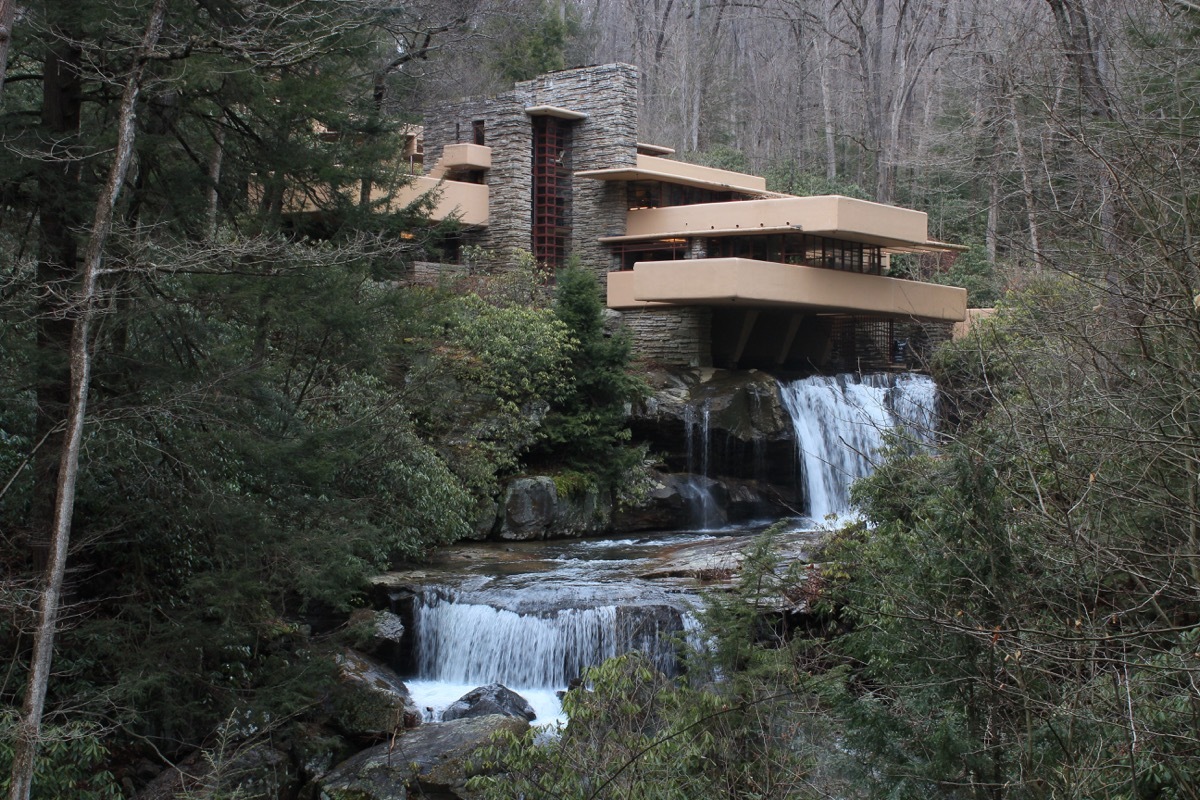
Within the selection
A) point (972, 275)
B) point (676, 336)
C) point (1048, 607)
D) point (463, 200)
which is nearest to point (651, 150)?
point (463, 200)

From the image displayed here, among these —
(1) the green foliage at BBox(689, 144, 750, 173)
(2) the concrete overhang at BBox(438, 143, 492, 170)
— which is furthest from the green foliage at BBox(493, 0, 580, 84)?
(2) the concrete overhang at BBox(438, 143, 492, 170)

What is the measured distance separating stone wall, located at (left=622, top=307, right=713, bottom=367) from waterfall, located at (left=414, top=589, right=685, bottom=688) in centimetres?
1174

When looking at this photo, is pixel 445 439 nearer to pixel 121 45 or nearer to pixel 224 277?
pixel 224 277

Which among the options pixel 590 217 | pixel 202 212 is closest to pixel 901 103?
pixel 590 217

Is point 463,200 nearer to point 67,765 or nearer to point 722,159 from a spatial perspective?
point 722,159

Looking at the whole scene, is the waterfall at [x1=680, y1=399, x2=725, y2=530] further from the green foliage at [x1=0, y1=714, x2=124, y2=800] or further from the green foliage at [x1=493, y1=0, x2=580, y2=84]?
the green foliage at [x1=493, y1=0, x2=580, y2=84]

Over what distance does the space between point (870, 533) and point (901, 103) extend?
28.8m

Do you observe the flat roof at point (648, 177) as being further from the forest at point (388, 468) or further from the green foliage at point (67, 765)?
the green foliage at point (67, 765)

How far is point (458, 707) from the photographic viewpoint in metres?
13.0

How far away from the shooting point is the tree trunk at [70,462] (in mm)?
8469

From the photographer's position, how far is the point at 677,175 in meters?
27.9

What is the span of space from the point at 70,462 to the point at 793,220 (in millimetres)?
17816

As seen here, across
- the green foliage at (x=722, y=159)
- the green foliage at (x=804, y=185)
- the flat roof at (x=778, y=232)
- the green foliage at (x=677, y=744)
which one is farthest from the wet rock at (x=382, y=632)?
the green foliage at (x=722, y=159)

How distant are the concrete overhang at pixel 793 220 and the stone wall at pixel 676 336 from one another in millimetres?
1841
